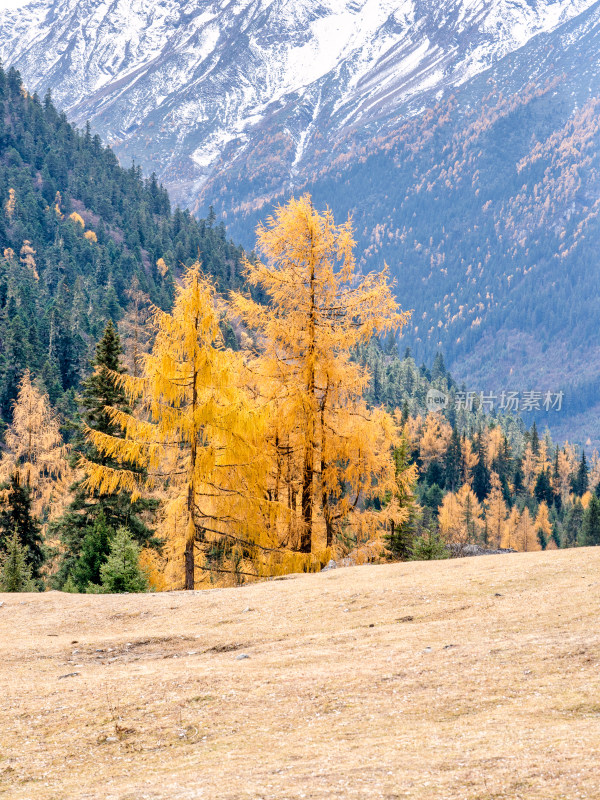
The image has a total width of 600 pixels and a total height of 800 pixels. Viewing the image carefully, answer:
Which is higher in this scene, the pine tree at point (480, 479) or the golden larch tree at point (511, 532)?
the pine tree at point (480, 479)

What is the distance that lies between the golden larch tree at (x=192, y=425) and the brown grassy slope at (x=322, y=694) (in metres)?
6.03

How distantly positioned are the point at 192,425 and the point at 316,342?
4501mm

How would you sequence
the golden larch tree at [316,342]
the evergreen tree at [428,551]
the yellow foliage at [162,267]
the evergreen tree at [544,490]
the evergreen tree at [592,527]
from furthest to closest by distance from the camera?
the yellow foliage at [162,267], the evergreen tree at [544,490], the evergreen tree at [592,527], the evergreen tree at [428,551], the golden larch tree at [316,342]

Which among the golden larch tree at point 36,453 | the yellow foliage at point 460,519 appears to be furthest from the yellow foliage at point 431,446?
the golden larch tree at point 36,453

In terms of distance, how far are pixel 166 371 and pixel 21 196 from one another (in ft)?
564

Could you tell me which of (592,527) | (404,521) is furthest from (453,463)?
(404,521)

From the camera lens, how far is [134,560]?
22.0 meters

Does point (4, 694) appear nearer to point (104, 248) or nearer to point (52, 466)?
point (52, 466)

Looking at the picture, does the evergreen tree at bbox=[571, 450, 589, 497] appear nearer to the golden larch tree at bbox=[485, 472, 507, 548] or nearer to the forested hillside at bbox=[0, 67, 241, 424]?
the golden larch tree at bbox=[485, 472, 507, 548]

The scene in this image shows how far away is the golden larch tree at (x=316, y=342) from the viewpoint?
22.7 meters

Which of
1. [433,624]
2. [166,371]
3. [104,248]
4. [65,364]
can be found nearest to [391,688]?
[433,624]

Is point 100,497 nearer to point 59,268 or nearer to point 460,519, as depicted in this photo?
point 460,519

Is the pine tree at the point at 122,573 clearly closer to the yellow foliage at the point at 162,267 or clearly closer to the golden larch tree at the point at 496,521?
the golden larch tree at the point at 496,521

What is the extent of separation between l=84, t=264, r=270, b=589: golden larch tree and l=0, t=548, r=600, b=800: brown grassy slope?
603 cm
